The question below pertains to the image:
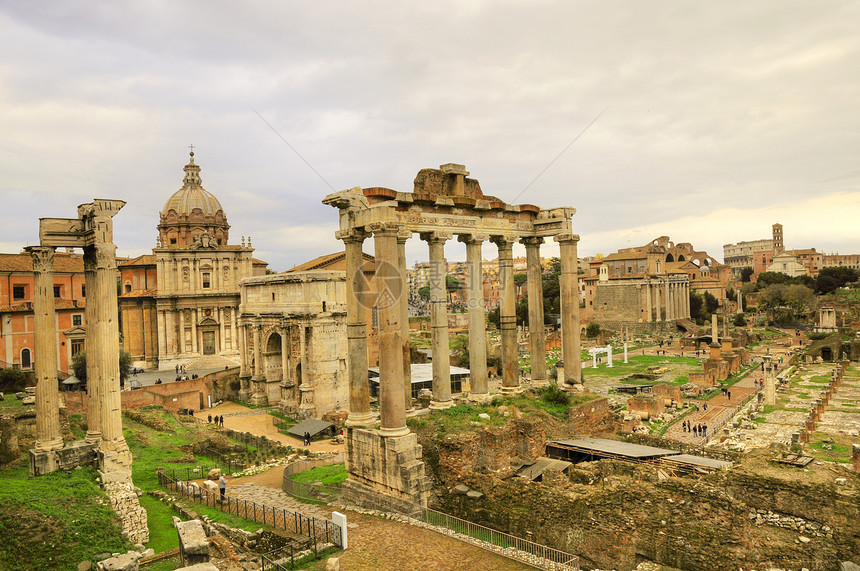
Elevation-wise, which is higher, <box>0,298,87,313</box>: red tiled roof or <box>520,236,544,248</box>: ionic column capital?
<box>520,236,544,248</box>: ionic column capital

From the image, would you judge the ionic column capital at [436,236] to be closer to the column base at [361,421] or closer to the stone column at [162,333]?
the column base at [361,421]

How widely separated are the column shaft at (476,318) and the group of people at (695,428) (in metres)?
17.5

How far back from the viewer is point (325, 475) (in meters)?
18.3

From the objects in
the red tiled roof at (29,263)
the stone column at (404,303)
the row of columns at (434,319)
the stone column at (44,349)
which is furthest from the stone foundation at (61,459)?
the red tiled roof at (29,263)

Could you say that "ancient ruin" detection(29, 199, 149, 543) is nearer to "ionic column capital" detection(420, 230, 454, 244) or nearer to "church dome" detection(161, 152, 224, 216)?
"ionic column capital" detection(420, 230, 454, 244)

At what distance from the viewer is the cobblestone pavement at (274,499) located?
1470 cm

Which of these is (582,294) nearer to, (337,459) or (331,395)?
(331,395)

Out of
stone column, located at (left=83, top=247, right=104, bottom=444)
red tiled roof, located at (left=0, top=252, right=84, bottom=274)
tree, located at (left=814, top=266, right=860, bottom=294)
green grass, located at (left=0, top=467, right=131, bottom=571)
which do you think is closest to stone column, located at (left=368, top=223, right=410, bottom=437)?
green grass, located at (left=0, top=467, right=131, bottom=571)

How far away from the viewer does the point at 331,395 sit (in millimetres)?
35281

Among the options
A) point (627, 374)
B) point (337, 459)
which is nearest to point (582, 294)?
point (627, 374)

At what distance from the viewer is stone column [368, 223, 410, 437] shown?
14.2m

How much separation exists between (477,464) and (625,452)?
166 inches

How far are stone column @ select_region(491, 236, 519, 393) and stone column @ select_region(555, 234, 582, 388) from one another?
1.80 meters

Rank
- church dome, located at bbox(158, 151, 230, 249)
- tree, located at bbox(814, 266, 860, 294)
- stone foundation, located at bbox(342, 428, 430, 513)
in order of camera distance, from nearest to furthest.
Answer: stone foundation, located at bbox(342, 428, 430, 513)
church dome, located at bbox(158, 151, 230, 249)
tree, located at bbox(814, 266, 860, 294)
